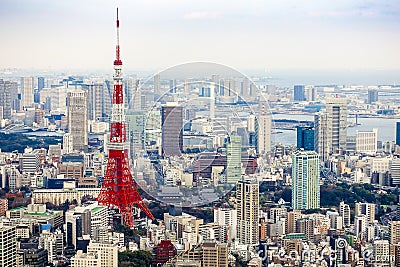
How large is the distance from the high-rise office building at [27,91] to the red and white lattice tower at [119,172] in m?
1.62

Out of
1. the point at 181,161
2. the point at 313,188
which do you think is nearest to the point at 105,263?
the point at 181,161

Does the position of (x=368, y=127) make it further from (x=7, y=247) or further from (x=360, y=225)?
(x=7, y=247)

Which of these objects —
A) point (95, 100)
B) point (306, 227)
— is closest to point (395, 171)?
point (306, 227)

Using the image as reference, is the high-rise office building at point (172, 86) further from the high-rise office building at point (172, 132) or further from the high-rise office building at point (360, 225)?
the high-rise office building at point (360, 225)

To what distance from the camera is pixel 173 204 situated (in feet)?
17.3

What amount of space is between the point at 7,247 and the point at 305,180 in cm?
304

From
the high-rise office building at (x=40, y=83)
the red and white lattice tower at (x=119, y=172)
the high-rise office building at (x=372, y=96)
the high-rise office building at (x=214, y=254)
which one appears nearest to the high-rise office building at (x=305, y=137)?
the high-rise office building at (x=372, y=96)

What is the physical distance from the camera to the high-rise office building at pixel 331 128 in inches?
319

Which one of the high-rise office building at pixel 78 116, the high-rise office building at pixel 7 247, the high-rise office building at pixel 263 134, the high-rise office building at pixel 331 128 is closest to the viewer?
the high-rise office building at pixel 7 247

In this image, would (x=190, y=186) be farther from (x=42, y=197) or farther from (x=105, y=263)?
(x=42, y=197)

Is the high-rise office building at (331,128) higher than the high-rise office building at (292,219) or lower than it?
higher

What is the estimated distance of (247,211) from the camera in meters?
5.27

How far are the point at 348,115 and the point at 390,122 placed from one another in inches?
21.7

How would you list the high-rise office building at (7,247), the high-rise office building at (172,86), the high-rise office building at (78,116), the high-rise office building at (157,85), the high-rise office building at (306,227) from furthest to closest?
the high-rise office building at (78,116), the high-rise office building at (157,85), the high-rise office building at (172,86), the high-rise office building at (306,227), the high-rise office building at (7,247)
